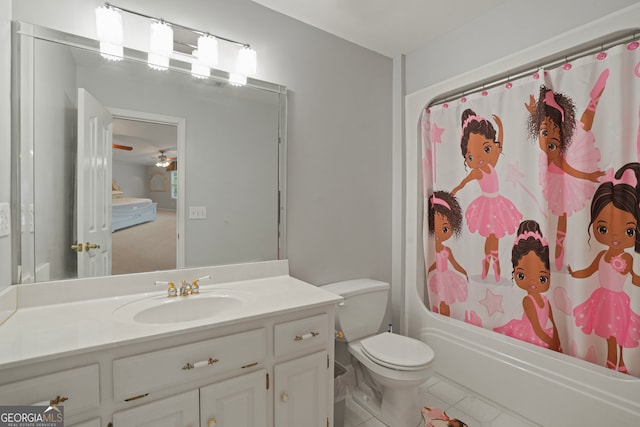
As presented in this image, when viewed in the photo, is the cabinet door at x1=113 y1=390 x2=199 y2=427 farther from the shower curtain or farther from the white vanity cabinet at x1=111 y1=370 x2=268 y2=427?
the shower curtain

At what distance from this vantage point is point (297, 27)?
1979 millimetres

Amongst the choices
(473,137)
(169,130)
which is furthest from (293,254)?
(473,137)

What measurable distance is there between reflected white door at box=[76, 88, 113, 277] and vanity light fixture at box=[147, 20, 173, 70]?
34cm

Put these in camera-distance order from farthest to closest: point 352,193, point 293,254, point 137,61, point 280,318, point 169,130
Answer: point 352,193
point 293,254
point 169,130
point 137,61
point 280,318

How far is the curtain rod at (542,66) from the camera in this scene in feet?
4.90

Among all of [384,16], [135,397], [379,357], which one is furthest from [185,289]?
[384,16]

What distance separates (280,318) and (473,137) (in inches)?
67.3

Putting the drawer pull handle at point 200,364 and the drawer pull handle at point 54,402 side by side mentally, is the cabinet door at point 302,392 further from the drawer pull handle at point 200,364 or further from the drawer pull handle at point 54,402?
the drawer pull handle at point 54,402

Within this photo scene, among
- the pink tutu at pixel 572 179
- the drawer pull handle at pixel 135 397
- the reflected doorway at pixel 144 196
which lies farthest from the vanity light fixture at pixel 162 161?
the pink tutu at pixel 572 179

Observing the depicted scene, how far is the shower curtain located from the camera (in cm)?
146

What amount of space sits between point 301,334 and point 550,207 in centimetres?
152

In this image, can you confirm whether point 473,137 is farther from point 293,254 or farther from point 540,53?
point 293,254

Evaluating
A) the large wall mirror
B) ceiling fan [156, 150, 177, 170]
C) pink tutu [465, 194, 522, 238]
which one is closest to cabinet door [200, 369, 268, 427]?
the large wall mirror

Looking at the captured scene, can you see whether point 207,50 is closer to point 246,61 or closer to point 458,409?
point 246,61
